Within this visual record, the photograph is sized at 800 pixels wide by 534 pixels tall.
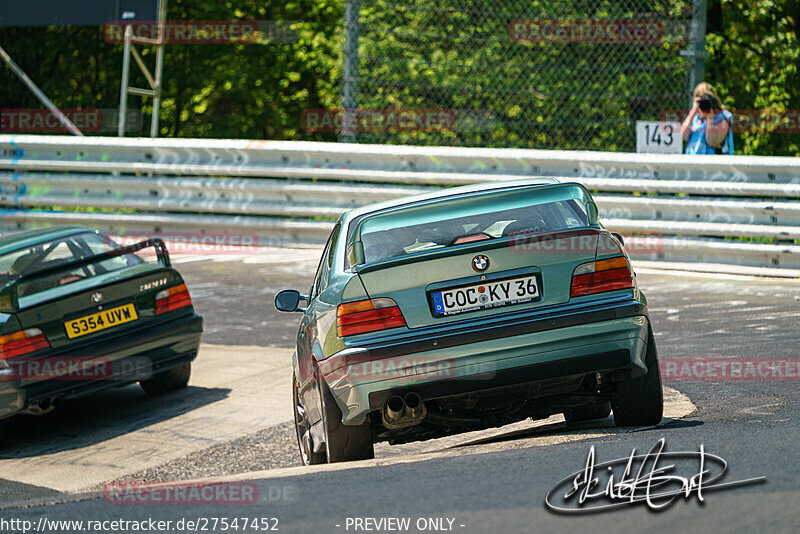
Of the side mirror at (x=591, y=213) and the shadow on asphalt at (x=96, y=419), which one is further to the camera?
the shadow on asphalt at (x=96, y=419)

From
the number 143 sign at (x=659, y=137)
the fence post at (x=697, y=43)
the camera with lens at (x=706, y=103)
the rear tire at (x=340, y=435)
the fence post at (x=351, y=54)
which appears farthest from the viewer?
the fence post at (x=351, y=54)

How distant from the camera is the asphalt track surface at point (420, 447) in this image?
4.35 metres

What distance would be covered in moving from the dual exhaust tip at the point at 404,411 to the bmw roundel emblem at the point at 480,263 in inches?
25.9

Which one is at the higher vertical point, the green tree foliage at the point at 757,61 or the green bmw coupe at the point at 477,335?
the green tree foliage at the point at 757,61

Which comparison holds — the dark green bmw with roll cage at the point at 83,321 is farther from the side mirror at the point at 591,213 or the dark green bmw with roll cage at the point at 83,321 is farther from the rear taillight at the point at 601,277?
the rear taillight at the point at 601,277

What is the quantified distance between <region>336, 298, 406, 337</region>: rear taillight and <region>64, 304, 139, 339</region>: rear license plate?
3158 mm

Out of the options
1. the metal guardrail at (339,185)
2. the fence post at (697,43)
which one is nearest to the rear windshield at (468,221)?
the metal guardrail at (339,185)

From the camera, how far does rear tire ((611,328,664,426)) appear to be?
18.9 ft

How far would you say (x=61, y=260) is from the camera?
8828mm

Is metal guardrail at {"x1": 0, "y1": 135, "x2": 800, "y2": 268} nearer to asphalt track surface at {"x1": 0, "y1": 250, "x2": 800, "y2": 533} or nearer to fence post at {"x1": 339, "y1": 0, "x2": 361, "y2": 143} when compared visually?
asphalt track surface at {"x1": 0, "y1": 250, "x2": 800, "y2": 533}

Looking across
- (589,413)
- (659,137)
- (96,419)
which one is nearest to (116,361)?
(96,419)

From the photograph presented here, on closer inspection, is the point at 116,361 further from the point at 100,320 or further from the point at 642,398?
the point at 642,398

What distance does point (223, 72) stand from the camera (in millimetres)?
20797

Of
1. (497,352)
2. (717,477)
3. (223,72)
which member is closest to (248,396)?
(497,352)
